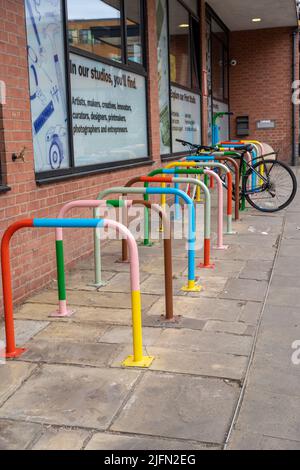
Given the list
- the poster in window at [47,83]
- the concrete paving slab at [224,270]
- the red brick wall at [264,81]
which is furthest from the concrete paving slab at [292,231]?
the red brick wall at [264,81]

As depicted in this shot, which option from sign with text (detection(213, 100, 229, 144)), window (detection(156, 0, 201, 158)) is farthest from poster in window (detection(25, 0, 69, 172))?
sign with text (detection(213, 100, 229, 144))

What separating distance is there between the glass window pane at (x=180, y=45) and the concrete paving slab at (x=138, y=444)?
781 cm

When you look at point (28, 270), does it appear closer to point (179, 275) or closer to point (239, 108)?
point (179, 275)

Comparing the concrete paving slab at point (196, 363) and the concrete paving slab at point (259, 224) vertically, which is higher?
the concrete paving slab at point (259, 224)

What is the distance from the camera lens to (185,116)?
34.4ft

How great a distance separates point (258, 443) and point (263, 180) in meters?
5.97

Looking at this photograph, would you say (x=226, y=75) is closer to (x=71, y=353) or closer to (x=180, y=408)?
(x=71, y=353)

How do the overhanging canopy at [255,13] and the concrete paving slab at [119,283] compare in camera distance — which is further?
the overhanging canopy at [255,13]

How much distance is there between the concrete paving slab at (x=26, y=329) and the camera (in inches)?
149

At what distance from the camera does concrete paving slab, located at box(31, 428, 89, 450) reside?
2.47 meters

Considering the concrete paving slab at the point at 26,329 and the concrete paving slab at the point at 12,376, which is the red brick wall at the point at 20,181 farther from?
the concrete paving slab at the point at 12,376


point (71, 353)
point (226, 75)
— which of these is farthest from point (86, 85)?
point (226, 75)
